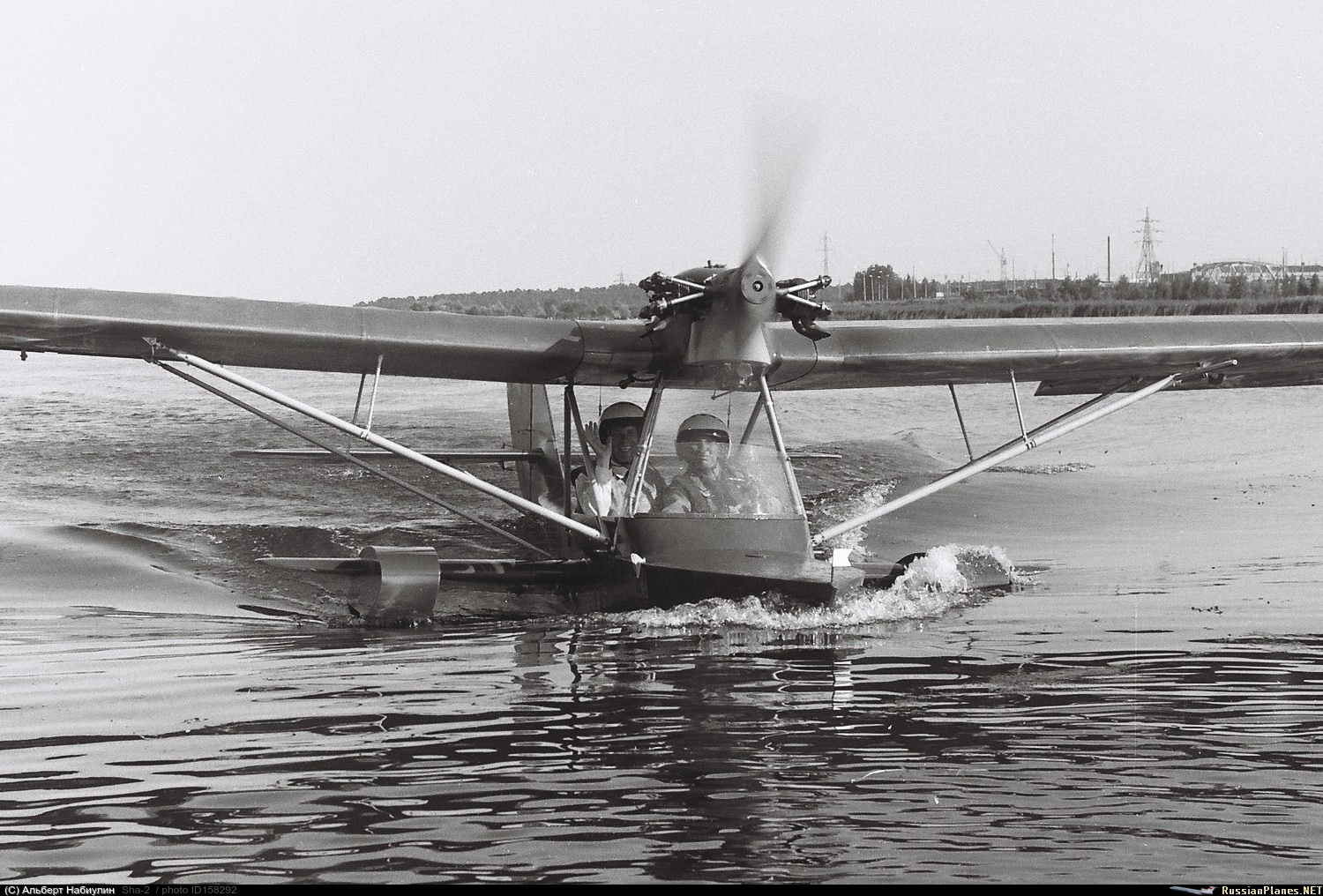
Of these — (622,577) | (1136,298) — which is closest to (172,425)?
(622,577)

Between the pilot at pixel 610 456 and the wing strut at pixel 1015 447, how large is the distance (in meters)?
1.87

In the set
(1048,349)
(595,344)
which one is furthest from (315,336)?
(1048,349)

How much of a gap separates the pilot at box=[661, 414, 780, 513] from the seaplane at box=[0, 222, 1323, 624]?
0.01 metres

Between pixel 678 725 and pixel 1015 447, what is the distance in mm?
7036

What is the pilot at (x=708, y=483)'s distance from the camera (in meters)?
9.68

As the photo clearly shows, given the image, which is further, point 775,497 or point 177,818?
point 775,497

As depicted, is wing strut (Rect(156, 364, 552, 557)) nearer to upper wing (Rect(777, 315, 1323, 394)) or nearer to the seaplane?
the seaplane

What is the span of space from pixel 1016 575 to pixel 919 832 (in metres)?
7.76

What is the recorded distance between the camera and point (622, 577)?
9797mm

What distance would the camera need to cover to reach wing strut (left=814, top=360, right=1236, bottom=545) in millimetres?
10859

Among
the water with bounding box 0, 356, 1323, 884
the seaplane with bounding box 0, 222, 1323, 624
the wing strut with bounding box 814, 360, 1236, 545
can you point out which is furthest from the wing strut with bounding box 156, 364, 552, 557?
the wing strut with bounding box 814, 360, 1236, 545
